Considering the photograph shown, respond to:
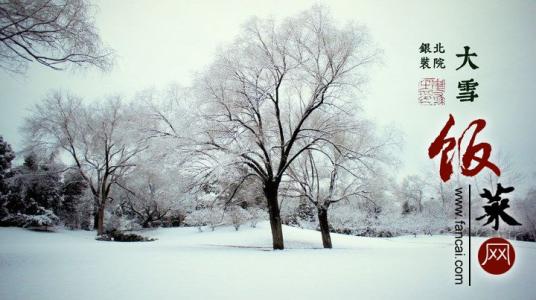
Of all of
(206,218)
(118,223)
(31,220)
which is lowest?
(118,223)

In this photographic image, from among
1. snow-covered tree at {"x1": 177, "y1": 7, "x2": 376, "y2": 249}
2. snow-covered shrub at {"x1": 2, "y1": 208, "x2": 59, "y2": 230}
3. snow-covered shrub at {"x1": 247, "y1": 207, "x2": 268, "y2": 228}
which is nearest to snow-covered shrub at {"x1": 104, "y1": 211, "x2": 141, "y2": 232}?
snow-covered shrub at {"x1": 2, "y1": 208, "x2": 59, "y2": 230}

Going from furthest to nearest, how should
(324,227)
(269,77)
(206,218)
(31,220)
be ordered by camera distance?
(206,218) → (31,220) → (324,227) → (269,77)

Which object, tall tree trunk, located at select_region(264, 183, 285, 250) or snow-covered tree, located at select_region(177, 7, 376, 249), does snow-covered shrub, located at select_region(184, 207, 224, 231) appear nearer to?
tall tree trunk, located at select_region(264, 183, 285, 250)

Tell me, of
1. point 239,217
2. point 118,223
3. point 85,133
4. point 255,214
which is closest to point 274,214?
point 239,217

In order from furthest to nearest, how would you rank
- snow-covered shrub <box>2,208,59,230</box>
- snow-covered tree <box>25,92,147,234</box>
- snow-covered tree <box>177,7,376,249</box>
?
1. snow-covered shrub <box>2,208,59,230</box>
2. snow-covered tree <box>25,92,147,234</box>
3. snow-covered tree <box>177,7,376,249</box>

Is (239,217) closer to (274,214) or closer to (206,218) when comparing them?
(206,218)

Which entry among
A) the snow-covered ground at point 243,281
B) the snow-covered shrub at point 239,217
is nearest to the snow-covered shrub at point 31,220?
the snow-covered shrub at point 239,217

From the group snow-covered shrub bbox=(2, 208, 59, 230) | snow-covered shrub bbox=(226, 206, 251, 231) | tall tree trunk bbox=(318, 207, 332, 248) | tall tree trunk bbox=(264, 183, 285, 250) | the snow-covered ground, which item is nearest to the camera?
the snow-covered ground

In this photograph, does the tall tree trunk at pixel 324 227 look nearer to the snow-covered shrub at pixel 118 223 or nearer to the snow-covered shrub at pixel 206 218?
the snow-covered shrub at pixel 206 218

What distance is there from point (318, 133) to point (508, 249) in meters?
7.72

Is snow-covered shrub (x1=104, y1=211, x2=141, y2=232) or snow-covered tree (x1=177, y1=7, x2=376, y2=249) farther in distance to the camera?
snow-covered shrub (x1=104, y1=211, x2=141, y2=232)

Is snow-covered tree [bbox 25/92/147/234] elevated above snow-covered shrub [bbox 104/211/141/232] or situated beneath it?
elevated above

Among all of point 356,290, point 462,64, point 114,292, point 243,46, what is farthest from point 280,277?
point 243,46

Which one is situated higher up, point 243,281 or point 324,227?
point 243,281
